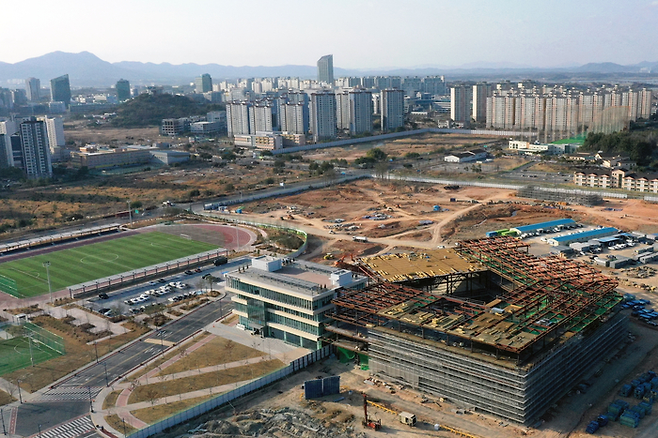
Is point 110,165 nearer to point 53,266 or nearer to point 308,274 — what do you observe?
point 53,266

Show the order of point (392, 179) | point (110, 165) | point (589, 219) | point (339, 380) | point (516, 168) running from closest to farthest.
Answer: point (339, 380) < point (589, 219) < point (392, 179) < point (516, 168) < point (110, 165)

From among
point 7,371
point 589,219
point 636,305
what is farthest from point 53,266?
point 589,219

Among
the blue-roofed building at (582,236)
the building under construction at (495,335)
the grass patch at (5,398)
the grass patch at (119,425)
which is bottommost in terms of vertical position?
the grass patch at (5,398)

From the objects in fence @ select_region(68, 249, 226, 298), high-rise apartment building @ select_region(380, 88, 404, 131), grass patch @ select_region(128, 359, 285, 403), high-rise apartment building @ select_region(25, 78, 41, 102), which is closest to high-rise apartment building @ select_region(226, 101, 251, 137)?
high-rise apartment building @ select_region(380, 88, 404, 131)

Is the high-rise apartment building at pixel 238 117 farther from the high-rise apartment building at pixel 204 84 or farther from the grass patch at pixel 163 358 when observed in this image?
the high-rise apartment building at pixel 204 84

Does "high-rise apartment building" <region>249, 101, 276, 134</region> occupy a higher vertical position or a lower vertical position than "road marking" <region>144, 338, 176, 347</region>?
higher

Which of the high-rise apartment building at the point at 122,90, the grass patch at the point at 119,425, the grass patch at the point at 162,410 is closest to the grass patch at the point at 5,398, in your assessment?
the grass patch at the point at 119,425

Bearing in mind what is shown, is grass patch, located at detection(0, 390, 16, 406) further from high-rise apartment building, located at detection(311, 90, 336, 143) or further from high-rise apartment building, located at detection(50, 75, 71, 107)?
high-rise apartment building, located at detection(50, 75, 71, 107)
